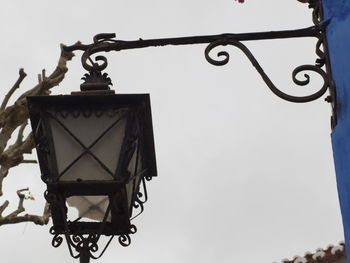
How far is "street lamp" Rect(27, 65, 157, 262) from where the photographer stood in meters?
2.48

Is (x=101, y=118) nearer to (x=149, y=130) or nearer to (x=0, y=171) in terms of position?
(x=149, y=130)

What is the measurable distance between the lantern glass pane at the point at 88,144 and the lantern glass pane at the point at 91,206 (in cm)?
16

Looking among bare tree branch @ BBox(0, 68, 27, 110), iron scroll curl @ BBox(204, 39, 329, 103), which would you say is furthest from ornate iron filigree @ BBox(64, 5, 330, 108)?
bare tree branch @ BBox(0, 68, 27, 110)

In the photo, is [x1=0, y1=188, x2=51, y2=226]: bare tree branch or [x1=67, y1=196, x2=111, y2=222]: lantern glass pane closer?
[x1=67, y1=196, x2=111, y2=222]: lantern glass pane

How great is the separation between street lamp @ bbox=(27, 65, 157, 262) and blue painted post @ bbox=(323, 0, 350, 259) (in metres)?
0.72

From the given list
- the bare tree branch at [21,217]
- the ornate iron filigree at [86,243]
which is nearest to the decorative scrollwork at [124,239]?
the ornate iron filigree at [86,243]

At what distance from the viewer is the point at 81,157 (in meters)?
2.52

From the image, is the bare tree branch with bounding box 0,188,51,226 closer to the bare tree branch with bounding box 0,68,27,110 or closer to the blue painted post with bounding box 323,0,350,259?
the bare tree branch with bounding box 0,68,27,110

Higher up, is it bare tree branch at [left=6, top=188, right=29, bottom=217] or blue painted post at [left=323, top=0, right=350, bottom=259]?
blue painted post at [left=323, top=0, right=350, bottom=259]

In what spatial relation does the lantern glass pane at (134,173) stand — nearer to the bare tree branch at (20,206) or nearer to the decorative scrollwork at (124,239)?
the decorative scrollwork at (124,239)

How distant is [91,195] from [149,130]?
343mm

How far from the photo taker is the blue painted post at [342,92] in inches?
99.0

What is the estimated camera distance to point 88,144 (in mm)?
2543

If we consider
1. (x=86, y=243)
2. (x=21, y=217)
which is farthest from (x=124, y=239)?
(x=21, y=217)
